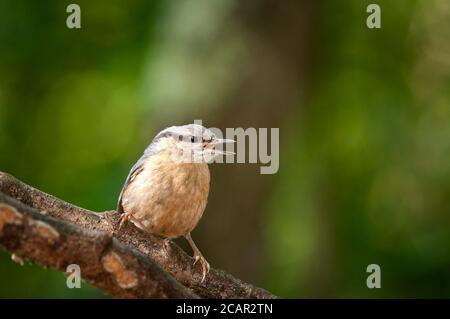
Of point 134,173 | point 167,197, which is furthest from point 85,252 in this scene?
point 134,173

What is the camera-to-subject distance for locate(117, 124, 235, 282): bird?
16.3 ft

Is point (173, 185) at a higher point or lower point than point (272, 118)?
lower

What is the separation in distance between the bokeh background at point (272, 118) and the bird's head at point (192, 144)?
2450 millimetres

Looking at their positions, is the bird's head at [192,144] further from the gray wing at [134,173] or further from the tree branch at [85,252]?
the tree branch at [85,252]

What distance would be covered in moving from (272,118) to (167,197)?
11.7ft

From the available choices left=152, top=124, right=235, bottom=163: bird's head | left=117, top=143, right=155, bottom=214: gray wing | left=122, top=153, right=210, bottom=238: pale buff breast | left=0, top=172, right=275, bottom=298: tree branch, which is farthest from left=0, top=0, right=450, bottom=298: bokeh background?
left=0, top=172, right=275, bottom=298: tree branch

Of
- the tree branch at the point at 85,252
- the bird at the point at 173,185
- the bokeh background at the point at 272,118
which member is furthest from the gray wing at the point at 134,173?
the bokeh background at the point at 272,118

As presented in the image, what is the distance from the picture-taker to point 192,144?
5.11 metres

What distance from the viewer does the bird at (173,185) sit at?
195 inches

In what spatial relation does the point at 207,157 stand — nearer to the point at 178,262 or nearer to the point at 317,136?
the point at 178,262

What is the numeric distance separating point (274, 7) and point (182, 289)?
5699mm

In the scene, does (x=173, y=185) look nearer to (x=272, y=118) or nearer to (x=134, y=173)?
(x=134, y=173)
